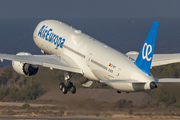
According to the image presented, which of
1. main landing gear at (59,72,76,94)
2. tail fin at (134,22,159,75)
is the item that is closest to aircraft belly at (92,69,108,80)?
tail fin at (134,22,159,75)

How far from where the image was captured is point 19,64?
5038 centimetres

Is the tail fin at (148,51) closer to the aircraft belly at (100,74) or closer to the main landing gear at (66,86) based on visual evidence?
the aircraft belly at (100,74)

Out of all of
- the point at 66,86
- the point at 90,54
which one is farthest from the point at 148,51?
the point at 66,86

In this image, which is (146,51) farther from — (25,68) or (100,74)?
(25,68)

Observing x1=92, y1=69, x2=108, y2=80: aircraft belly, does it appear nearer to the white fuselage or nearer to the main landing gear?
the white fuselage

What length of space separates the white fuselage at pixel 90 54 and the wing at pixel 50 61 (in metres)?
0.58

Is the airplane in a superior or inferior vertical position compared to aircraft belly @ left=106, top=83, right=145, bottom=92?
superior

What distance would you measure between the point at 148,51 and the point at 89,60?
Result: 1064 cm

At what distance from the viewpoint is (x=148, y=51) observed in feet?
127

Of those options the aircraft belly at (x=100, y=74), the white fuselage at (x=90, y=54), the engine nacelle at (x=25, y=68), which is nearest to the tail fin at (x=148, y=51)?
the white fuselage at (x=90, y=54)

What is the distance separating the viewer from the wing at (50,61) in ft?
163

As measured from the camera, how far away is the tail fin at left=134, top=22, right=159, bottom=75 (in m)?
37.8

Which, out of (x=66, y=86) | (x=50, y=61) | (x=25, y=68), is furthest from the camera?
(x=66, y=86)

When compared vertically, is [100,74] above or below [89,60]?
below
